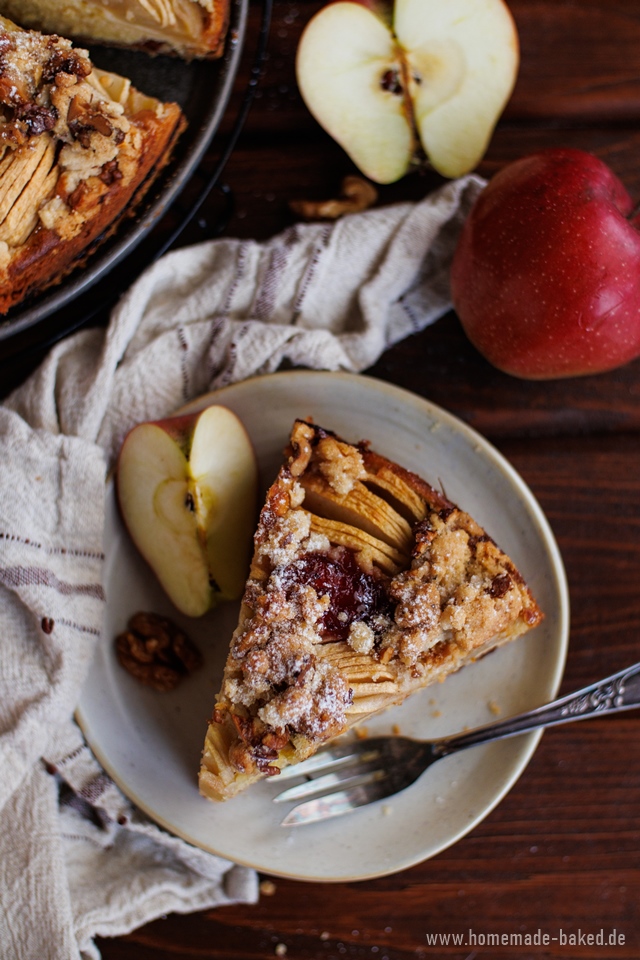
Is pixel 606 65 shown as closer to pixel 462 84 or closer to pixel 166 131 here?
pixel 462 84

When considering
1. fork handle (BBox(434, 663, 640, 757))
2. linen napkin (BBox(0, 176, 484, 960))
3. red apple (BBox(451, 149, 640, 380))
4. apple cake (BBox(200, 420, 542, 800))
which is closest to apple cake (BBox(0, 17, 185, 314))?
linen napkin (BBox(0, 176, 484, 960))

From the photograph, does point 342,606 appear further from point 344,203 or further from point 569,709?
point 344,203

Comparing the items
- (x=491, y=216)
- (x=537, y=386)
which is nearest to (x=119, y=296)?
(x=491, y=216)

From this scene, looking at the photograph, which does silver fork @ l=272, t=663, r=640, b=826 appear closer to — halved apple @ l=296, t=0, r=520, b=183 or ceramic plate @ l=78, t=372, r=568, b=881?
ceramic plate @ l=78, t=372, r=568, b=881

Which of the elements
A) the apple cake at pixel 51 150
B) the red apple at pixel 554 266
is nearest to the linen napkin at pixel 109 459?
the red apple at pixel 554 266

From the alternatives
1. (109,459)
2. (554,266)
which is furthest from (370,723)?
(554,266)

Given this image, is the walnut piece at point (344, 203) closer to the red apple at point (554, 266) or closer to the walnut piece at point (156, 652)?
the red apple at point (554, 266)

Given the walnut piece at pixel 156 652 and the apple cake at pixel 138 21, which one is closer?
the apple cake at pixel 138 21
